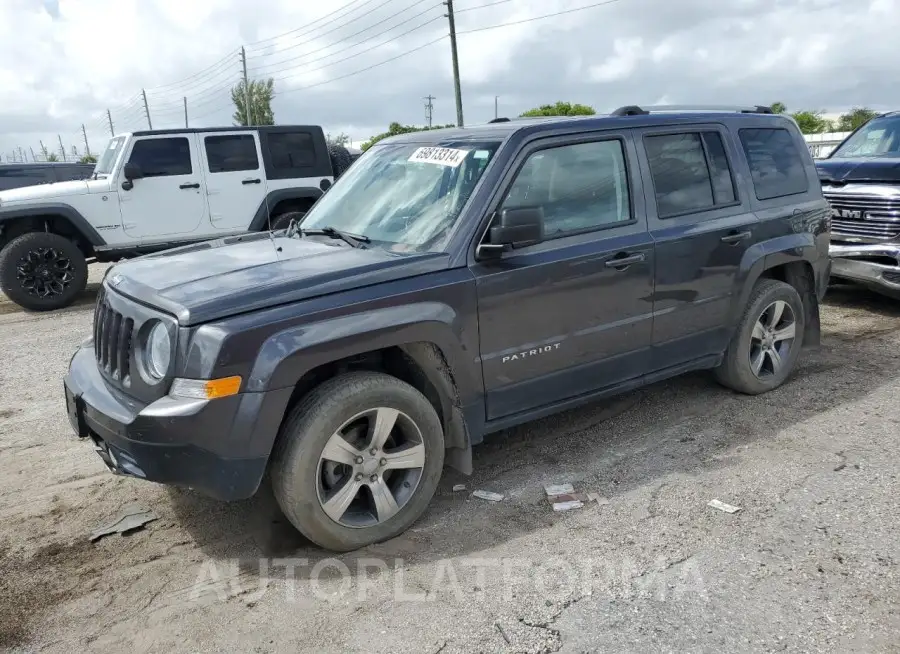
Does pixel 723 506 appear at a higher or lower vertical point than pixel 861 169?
lower

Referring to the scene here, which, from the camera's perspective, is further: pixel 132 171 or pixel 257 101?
pixel 257 101

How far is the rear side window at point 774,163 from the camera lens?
15.5 ft

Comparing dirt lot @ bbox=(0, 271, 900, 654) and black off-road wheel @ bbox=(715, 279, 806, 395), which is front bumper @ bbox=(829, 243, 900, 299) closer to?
black off-road wheel @ bbox=(715, 279, 806, 395)

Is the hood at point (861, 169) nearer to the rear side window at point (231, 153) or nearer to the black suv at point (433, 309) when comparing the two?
the black suv at point (433, 309)

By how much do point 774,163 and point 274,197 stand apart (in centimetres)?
717

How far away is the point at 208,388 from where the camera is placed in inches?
111

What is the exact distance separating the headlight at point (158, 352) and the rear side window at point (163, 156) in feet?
23.8

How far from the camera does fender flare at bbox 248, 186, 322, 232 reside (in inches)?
404

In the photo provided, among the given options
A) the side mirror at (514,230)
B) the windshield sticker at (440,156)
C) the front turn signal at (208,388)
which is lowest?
the front turn signal at (208,388)

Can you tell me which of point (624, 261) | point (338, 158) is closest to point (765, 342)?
point (624, 261)

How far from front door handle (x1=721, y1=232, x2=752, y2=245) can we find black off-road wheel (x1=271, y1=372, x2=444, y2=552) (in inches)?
86.9

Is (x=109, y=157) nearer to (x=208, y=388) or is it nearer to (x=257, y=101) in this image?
(x=208, y=388)

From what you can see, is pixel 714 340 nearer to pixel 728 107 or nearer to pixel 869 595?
pixel 728 107

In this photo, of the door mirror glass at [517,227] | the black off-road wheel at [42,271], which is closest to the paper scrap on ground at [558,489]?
the door mirror glass at [517,227]
